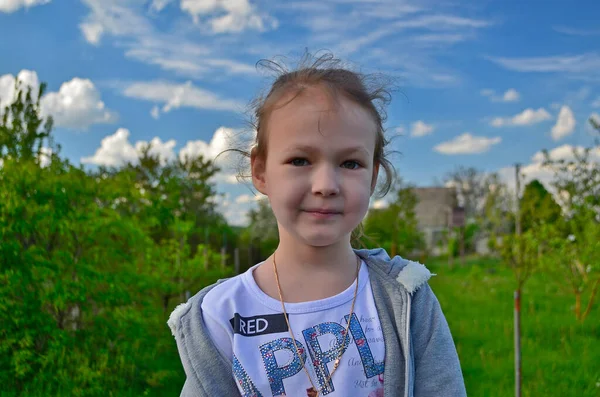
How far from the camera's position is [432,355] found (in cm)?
167

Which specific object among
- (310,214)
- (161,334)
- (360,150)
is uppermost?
(360,150)

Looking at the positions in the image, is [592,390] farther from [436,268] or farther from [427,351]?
[436,268]

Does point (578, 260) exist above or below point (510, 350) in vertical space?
above

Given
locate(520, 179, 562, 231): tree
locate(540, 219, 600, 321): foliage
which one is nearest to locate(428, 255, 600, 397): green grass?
locate(540, 219, 600, 321): foliage

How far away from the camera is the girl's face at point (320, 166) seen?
1.62 m

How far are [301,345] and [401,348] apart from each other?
0.28 metres

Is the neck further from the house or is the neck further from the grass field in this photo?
the house

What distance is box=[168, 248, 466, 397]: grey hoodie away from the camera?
1644 mm

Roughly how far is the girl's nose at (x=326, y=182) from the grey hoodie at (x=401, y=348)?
0.35 metres

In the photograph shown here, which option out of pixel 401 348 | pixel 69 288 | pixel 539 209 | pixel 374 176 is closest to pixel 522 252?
pixel 69 288

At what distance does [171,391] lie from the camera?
5277 millimetres

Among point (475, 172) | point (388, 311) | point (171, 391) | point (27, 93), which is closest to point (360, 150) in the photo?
point (388, 311)

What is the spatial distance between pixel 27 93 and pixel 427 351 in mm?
13466

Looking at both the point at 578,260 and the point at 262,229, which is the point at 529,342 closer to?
the point at 578,260
